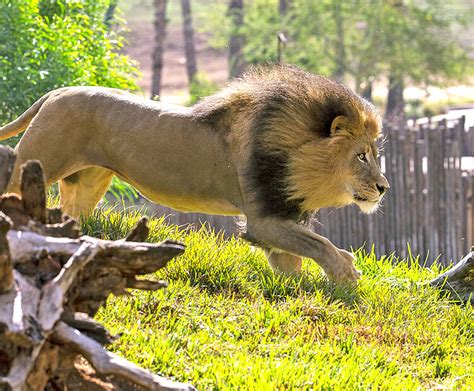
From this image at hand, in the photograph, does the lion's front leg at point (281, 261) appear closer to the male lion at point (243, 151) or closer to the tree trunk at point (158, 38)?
the male lion at point (243, 151)

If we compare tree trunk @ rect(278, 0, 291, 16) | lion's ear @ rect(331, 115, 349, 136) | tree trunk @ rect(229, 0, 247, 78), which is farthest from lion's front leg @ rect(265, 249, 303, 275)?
tree trunk @ rect(278, 0, 291, 16)

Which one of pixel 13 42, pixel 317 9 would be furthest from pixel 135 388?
pixel 317 9

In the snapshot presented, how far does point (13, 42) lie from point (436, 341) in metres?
5.22

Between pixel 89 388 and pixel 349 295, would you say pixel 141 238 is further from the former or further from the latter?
pixel 349 295

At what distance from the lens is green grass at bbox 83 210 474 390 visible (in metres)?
4.14

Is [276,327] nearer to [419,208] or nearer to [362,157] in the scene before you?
[362,157]

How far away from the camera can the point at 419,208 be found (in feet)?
36.9

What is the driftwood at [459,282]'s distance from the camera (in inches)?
229

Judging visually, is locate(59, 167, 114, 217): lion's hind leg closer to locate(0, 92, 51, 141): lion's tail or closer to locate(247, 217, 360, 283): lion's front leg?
locate(0, 92, 51, 141): lion's tail

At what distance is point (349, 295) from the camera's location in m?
5.30

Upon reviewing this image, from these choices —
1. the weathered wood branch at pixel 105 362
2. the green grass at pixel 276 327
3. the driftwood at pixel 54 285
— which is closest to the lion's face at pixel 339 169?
the green grass at pixel 276 327

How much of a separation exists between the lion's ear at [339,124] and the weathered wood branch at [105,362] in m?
2.64

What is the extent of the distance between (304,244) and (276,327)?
75 cm

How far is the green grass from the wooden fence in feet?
16.8
